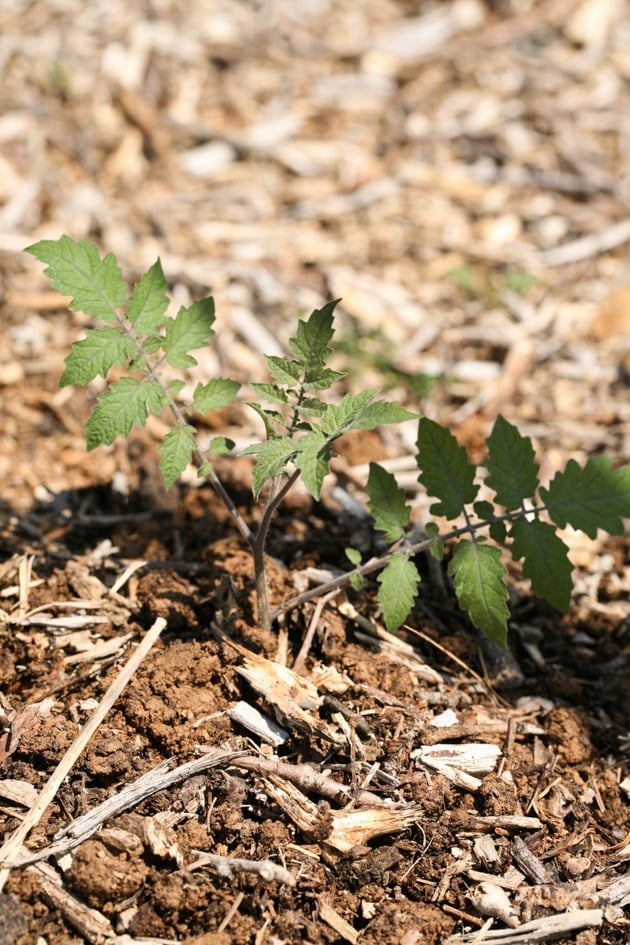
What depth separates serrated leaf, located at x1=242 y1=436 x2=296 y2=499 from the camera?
1.87 meters

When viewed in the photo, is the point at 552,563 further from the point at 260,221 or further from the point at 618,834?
the point at 260,221

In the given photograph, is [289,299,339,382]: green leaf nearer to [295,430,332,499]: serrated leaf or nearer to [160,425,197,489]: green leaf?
[295,430,332,499]: serrated leaf

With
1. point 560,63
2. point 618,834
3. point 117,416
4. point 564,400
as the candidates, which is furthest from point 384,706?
point 560,63

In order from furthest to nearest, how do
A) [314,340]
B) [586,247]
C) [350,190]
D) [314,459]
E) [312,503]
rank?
1. [350,190]
2. [586,247]
3. [312,503]
4. [314,340]
5. [314,459]

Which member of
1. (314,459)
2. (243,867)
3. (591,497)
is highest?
(314,459)

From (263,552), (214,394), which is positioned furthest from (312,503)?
(214,394)

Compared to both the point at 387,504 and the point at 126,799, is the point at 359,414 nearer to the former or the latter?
the point at 387,504

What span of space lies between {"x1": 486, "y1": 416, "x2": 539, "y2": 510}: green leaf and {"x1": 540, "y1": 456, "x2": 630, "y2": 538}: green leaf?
0.06 m

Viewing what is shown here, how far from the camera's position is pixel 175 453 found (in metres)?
2.02

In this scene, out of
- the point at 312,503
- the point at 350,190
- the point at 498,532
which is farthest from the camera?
the point at 350,190

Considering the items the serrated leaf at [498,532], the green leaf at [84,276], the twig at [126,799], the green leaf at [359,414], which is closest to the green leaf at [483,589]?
the serrated leaf at [498,532]

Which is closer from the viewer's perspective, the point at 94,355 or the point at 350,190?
the point at 94,355

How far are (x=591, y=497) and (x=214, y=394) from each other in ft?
3.24

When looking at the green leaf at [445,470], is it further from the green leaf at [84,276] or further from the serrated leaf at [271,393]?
the green leaf at [84,276]
